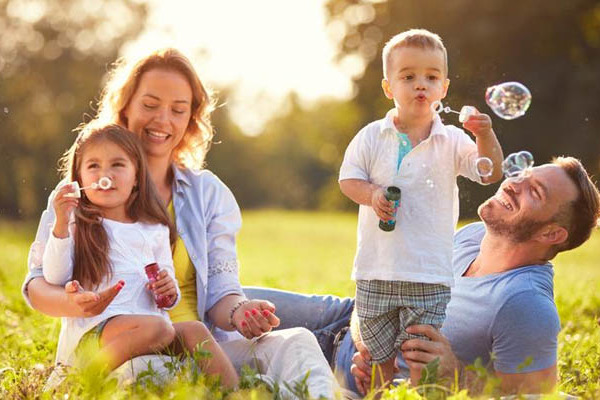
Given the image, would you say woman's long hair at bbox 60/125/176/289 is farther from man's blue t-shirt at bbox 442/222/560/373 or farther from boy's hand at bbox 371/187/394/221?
man's blue t-shirt at bbox 442/222/560/373

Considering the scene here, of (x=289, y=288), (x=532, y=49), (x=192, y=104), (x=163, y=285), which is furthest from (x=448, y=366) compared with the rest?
(x=532, y=49)

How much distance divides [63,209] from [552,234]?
2073 millimetres

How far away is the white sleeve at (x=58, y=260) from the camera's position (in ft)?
11.1

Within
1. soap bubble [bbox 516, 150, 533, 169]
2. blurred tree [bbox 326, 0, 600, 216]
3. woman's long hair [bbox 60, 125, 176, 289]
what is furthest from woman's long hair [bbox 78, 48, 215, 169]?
blurred tree [bbox 326, 0, 600, 216]

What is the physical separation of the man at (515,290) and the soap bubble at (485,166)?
370mm

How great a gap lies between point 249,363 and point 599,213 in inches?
66.4

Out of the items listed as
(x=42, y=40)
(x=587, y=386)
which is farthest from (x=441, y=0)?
(x=587, y=386)

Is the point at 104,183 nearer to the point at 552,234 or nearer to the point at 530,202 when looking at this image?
the point at 530,202

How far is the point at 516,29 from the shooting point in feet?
64.1

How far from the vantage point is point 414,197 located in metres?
3.64

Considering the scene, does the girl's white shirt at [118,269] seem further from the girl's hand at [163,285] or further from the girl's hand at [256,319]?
the girl's hand at [256,319]

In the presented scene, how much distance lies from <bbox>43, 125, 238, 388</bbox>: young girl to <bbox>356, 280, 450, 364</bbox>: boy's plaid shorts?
2.11ft

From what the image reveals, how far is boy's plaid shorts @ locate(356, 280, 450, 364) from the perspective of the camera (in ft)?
11.9

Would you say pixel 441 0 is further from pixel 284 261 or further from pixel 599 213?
pixel 599 213
